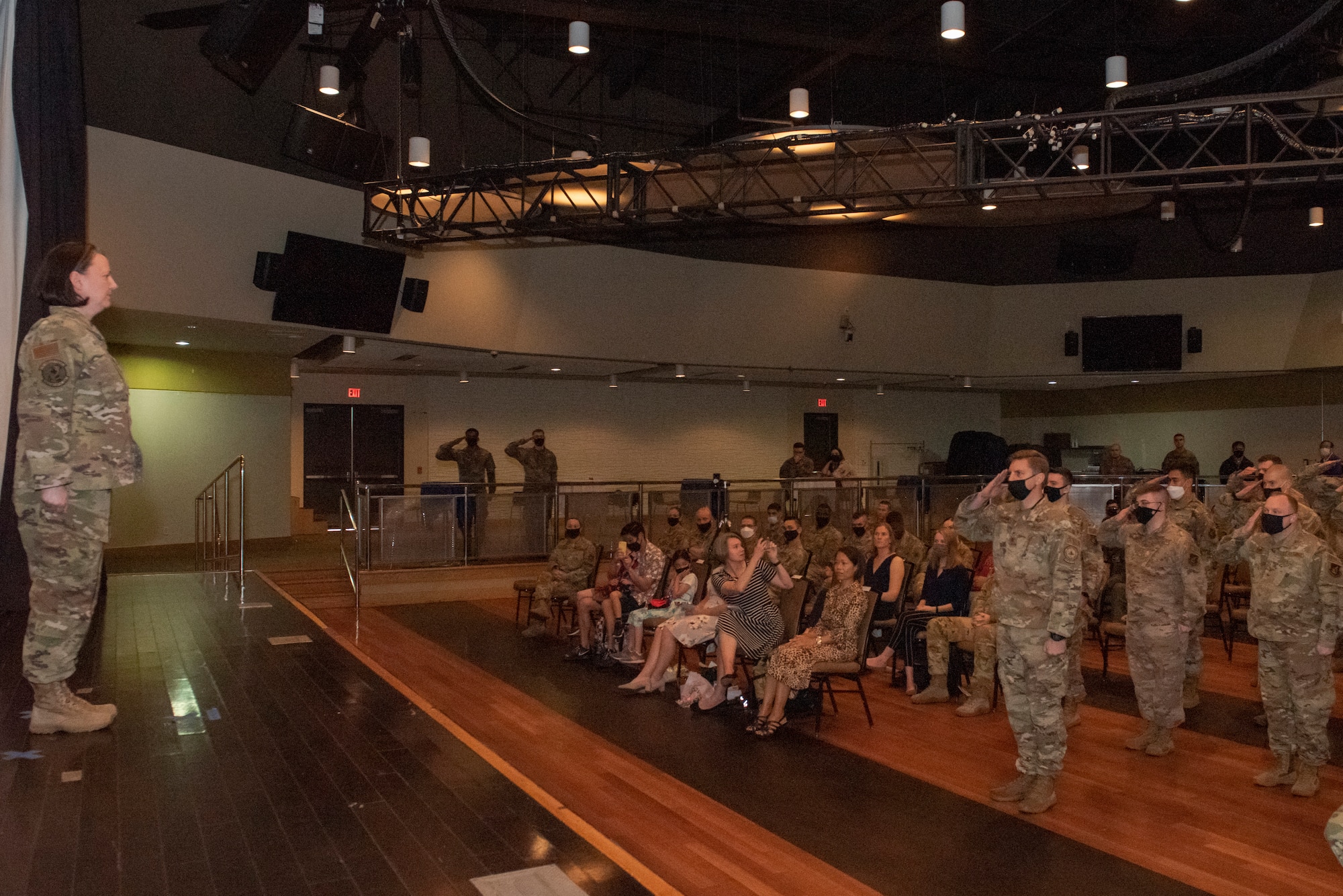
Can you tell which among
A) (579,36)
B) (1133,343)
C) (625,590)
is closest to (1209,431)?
(1133,343)

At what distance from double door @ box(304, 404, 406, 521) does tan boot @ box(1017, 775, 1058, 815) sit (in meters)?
13.5

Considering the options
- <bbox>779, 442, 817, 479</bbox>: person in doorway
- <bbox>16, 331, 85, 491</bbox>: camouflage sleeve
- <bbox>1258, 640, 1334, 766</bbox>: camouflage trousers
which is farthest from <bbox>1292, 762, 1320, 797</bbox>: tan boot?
<bbox>779, 442, 817, 479</bbox>: person in doorway

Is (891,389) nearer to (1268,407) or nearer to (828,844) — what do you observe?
(1268,407)

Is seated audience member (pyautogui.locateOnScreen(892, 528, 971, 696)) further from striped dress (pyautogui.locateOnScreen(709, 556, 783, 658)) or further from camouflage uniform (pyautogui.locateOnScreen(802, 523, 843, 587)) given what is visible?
camouflage uniform (pyautogui.locateOnScreen(802, 523, 843, 587))

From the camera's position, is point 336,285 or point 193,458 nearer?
point 336,285

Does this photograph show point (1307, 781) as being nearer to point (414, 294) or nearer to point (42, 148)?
point (42, 148)

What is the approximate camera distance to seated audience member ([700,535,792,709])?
23.4ft

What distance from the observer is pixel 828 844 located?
15.0 feet

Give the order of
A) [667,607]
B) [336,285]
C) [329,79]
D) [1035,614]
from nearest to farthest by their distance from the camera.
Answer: [1035,614] → [667,607] → [329,79] → [336,285]

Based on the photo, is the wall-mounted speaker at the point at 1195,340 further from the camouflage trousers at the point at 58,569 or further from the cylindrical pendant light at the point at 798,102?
the camouflage trousers at the point at 58,569

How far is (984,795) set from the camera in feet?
17.5

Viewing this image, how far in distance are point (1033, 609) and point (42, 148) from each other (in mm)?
8120

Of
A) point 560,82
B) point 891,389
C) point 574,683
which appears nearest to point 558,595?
point 574,683

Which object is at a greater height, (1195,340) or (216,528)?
(1195,340)
